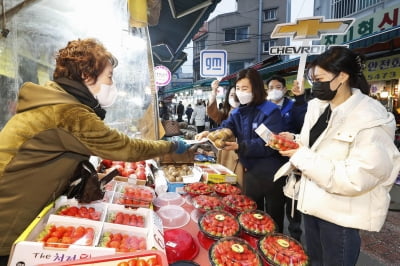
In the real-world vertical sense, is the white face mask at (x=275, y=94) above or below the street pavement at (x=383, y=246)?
above

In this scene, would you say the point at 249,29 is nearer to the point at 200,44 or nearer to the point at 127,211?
the point at 200,44

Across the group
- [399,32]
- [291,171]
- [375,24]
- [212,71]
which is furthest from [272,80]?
[375,24]

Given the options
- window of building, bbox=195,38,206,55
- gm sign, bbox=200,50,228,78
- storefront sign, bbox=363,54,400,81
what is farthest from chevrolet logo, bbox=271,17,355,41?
window of building, bbox=195,38,206,55

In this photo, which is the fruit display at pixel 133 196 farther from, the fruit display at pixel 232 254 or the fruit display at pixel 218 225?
the fruit display at pixel 232 254

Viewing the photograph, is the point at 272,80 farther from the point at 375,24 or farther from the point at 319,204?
the point at 375,24

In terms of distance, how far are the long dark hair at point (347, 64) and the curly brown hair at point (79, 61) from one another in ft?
5.63

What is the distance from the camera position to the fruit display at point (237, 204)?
2.36 meters

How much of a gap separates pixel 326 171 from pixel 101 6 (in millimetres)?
3887

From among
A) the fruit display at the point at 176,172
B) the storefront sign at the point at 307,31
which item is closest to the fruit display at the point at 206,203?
the fruit display at the point at 176,172

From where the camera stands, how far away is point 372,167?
1546 mm

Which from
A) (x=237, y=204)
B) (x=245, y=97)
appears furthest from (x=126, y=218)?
(x=245, y=97)

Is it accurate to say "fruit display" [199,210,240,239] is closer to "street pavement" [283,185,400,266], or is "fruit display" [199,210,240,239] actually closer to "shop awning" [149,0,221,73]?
"street pavement" [283,185,400,266]

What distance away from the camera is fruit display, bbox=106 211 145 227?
5.96 ft

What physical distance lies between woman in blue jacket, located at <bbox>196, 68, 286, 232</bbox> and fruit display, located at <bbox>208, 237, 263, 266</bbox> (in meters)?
1.10
